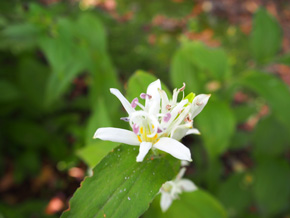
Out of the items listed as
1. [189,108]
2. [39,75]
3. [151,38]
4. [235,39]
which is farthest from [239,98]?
[189,108]

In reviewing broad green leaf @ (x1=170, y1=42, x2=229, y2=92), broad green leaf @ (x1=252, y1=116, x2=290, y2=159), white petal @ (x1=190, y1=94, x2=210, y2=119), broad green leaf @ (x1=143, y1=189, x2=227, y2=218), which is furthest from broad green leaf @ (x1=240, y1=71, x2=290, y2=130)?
white petal @ (x1=190, y1=94, x2=210, y2=119)

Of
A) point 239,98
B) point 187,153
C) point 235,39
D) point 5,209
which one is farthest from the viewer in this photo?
point 235,39

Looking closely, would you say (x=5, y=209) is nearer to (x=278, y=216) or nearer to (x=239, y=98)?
(x=278, y=216)

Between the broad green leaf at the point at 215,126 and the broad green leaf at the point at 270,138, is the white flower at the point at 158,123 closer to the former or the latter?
the broad green leaf at the point at 215,126

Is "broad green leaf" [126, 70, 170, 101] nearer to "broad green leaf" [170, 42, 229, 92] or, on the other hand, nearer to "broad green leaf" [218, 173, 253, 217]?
"broad green leaf" [170, 42, 229, 92]

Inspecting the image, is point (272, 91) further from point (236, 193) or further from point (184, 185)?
point (184, 185)
